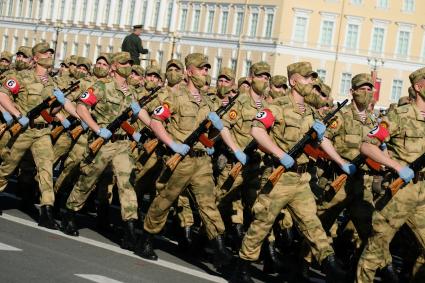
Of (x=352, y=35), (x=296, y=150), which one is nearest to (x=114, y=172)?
(x=296, y=150)

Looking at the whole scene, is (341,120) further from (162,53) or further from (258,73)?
(162,53)

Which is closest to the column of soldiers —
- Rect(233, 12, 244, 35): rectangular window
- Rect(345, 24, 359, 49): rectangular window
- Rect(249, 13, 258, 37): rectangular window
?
Rect(249, 13, 258, 37): rectangular window

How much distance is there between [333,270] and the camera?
451 inches

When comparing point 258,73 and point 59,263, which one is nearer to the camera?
point 59,263

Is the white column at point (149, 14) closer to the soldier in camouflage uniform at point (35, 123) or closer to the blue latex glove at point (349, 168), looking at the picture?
the soldier in camouflage uniform at point (35, 123)

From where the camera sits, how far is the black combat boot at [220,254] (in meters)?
12.3

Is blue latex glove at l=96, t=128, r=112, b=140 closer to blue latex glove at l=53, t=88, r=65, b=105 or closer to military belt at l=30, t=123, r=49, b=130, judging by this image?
blue latex glove at l=53, t=88, r=65, b=105

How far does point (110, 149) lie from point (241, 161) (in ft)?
4.76

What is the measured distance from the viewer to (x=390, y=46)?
87.8 metres

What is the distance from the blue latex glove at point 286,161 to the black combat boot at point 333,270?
874 mm

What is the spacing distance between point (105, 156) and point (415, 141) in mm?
3806

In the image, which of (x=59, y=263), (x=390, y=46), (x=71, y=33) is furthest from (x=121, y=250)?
(x=71, y=33)

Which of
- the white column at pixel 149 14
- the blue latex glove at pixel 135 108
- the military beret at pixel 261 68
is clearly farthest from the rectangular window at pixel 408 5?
the blue latex glove at pixel 135 108

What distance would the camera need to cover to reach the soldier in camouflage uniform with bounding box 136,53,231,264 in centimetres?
1255
